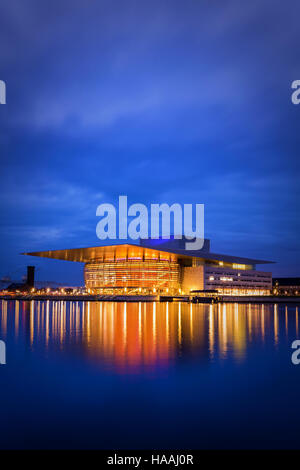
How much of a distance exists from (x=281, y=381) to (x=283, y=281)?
12073cm

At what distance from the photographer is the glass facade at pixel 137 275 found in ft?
249

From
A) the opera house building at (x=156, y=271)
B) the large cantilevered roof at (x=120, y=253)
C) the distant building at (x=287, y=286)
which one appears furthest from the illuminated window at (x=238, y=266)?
the distant building at (x=287, y=286)

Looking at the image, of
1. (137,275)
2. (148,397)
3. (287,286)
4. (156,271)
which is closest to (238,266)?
(156,271)

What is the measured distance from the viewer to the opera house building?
74562mm

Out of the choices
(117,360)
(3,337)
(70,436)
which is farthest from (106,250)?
(70,436)

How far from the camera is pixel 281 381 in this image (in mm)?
8148

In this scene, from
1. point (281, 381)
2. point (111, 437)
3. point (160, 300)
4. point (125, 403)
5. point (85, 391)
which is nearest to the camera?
point (111, 437)

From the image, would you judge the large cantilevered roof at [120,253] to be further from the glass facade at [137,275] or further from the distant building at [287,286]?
the distant building at [287,286]

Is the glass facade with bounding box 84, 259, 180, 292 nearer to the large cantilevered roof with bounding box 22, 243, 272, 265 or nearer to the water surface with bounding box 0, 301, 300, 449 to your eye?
the large cantilevered roof with bounding box 22, 243, 272, 265

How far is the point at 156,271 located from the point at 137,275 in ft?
12.2

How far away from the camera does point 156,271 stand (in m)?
76.8

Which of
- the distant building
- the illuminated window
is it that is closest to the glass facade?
the illuminated window
